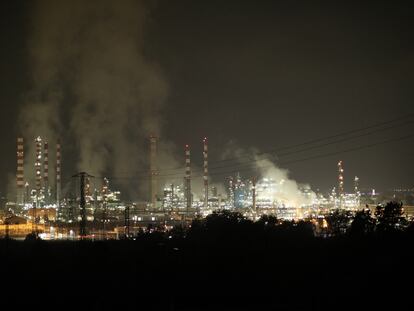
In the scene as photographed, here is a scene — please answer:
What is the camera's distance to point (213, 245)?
841 inches

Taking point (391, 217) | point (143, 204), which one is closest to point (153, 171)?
point (143, 204)

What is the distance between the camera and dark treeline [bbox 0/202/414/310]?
1313 cm

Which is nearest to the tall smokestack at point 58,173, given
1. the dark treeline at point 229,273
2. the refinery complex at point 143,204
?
the refinery complex at point 143,204

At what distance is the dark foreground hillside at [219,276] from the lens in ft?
42.8

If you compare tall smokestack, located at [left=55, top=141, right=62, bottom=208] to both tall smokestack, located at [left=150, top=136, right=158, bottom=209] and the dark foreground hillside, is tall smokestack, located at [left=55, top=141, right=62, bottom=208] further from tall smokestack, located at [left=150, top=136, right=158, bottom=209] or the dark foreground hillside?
the dark foreground hillside

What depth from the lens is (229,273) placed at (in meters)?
16.8

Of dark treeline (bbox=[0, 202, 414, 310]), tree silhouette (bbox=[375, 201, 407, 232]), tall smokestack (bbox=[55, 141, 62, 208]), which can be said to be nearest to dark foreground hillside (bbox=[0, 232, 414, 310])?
dark treeline (bbox=[0, 202, 414, 310])

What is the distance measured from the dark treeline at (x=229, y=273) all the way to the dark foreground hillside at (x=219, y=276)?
3 cm

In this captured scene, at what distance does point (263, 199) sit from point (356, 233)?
53582 millimetres

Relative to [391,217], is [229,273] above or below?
below

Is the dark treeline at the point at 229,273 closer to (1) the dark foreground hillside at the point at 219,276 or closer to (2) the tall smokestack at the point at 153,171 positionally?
(1) the dark foreground hillside at the point at 219,276

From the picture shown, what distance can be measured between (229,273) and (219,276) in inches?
20.1

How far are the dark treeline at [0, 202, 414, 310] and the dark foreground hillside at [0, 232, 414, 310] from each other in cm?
3

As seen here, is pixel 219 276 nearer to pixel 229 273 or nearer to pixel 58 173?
pixel 229 273
